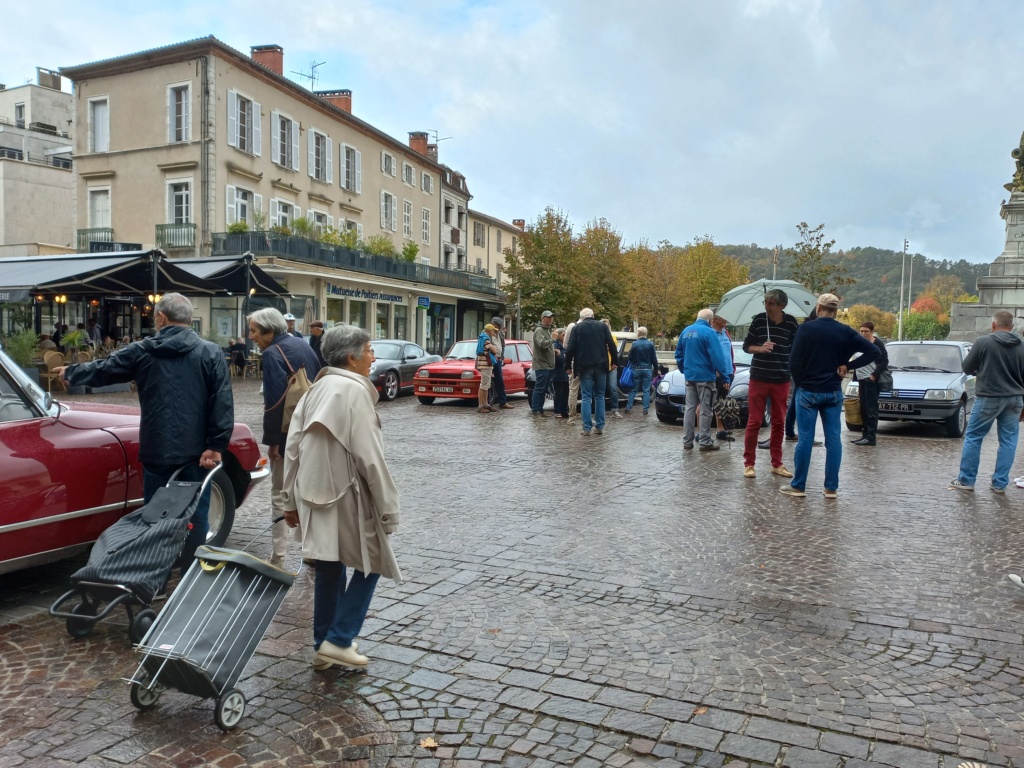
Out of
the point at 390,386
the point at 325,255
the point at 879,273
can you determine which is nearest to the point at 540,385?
the point at 390,386

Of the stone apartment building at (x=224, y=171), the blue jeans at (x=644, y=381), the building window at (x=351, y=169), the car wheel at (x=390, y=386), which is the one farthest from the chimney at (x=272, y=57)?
the blue jeans at (x=644, y=381)

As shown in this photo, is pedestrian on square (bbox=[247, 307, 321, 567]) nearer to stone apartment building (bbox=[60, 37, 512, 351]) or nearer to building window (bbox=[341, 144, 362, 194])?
stone apartment building (bbox=[60, 37, 512, 351])

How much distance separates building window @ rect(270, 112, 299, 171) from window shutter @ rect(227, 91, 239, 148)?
2.22 m

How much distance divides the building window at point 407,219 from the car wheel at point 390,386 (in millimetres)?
26201

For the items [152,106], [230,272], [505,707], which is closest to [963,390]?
[505,707]

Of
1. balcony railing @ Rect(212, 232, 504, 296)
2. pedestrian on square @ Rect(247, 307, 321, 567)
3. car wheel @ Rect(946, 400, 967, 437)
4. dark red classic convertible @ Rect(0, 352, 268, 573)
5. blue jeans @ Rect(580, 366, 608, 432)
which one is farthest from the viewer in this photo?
balcony railing @ Rect(212, 232, 504, 296)

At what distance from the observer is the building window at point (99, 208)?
3219 centimetres

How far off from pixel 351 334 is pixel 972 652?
354 cm

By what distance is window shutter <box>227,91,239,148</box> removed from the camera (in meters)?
30.3

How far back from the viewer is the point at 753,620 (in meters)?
4.60

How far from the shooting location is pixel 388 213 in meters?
43.5

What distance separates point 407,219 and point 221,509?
4167cm

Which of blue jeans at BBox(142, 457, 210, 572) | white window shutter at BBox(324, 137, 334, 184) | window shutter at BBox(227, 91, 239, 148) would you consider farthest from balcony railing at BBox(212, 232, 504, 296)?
blue jeans at BBox(142, 457, 210, 572)

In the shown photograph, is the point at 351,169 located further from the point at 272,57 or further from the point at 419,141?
the point at 419,141
